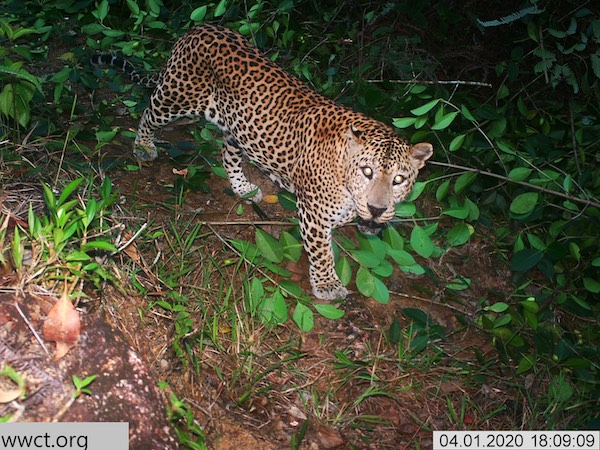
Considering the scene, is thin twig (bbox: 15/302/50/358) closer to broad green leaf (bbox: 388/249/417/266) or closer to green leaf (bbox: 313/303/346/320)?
green leaf (bbox: 313/303/346/320)

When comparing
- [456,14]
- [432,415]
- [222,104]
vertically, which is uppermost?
[456,14]

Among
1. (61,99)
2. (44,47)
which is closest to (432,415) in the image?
(61,99)

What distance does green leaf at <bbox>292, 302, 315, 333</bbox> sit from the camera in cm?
517

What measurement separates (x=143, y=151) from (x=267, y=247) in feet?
5.21

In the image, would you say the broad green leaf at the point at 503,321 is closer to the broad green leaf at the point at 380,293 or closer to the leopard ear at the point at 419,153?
the broad green leaf at the point at 380,293

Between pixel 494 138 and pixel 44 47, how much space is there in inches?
175

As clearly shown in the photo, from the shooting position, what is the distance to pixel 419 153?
512 centimetres

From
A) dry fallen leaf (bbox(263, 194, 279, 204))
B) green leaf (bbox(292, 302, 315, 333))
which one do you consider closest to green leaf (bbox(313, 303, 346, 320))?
green leaf (bbox(292, 302, 315, 333))

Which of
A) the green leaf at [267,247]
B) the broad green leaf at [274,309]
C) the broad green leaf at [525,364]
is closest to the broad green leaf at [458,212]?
the broad green leaf at [525,364]

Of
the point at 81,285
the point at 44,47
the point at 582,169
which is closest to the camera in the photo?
the point at 81,285

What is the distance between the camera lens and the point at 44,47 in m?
7.61

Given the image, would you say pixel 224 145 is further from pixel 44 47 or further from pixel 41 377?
pixel 41 377

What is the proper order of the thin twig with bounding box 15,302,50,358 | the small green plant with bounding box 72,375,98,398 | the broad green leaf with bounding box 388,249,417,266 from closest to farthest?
the small green plant with bounding box 72,375,98,398
the thin twig with bounding box 15,302,50,358
the broad green leaf with bounding box 388,249,417,266

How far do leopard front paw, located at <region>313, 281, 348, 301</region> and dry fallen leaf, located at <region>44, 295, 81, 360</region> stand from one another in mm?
2141
